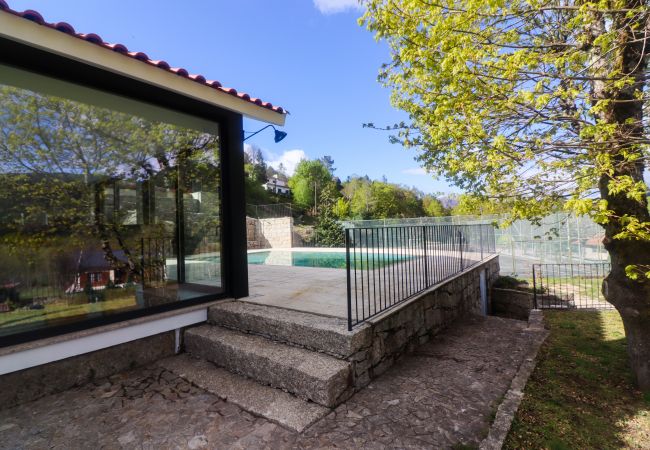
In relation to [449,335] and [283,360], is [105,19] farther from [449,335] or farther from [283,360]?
[449,335]

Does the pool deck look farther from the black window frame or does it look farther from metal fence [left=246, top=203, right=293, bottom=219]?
metal fence [left=246, top=203, right=293, bottom=219]

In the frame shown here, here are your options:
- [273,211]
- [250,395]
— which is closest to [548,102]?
[250,395]

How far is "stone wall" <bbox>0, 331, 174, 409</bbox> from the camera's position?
8.14 ft

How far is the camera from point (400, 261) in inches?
169

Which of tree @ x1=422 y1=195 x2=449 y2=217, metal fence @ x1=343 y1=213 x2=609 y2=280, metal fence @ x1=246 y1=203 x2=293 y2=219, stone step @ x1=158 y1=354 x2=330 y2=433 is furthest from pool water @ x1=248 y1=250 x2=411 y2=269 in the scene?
tree @ x1=422 y1=195 x2=449 y2=217

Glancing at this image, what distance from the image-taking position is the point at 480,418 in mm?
2293

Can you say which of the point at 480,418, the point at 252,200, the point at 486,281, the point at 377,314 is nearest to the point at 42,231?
the point at 377,314

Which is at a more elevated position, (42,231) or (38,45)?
(38,45)

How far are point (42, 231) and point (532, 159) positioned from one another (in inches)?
193

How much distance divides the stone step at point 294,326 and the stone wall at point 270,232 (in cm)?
1540

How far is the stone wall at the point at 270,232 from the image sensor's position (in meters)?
19.0

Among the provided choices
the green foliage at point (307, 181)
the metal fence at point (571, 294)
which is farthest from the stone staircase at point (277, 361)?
the green foliage at point (307, 181)

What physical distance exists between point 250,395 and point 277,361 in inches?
13.5

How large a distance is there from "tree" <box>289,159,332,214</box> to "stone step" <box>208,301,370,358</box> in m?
31.7
